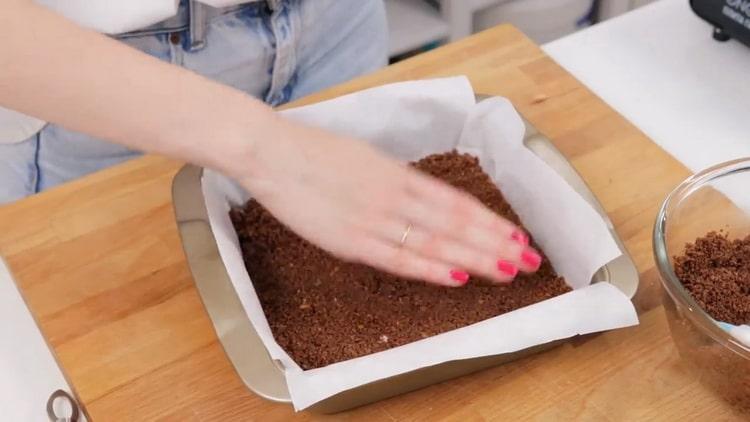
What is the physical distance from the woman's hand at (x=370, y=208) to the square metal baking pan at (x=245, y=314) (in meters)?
0.07

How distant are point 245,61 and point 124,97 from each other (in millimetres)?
267

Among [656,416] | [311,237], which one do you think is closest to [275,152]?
[311,237]

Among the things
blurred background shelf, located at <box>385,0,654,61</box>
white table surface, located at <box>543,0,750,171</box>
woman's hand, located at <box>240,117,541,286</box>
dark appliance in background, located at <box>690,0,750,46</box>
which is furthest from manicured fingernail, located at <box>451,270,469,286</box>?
blurred background shelf, located at <box>385,0,654,61</box>

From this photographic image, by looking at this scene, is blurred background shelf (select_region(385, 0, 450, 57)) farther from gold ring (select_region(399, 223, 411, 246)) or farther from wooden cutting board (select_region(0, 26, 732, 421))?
gold ring (select_region(399, 223, 411, 246))

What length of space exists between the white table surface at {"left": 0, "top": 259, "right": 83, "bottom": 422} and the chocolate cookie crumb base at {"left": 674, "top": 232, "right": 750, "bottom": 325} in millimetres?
476

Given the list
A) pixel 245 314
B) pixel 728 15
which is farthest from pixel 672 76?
pixel 245 314

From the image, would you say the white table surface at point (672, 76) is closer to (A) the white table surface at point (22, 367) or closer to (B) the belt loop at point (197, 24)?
(B) the belt loop at point (197, 24)

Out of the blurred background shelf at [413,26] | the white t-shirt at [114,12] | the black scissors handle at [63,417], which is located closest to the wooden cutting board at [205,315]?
the black scissors handle at [63,417]

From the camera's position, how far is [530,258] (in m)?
0.63

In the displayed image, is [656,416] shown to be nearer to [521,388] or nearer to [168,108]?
[521,388]

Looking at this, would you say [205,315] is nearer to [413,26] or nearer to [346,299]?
[346,299]

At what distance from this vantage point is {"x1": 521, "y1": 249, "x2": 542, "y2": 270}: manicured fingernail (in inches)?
24.7

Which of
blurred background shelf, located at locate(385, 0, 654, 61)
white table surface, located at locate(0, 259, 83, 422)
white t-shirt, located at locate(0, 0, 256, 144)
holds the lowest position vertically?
blurred background shelf, located at locate(385, 0, 654, 61)

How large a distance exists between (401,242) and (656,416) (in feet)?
0.70
